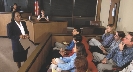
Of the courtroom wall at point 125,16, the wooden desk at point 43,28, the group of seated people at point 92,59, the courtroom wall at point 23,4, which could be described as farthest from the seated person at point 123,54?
the courtroom wall at point 23,4

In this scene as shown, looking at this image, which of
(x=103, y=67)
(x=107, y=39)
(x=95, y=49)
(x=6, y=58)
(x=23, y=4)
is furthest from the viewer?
(x=23, y=4)

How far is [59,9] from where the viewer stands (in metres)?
7.77

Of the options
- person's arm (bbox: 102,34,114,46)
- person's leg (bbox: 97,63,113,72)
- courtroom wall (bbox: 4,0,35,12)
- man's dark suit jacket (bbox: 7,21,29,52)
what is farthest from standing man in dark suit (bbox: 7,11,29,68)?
courtroom wall (bbox: 4,0,35,12)

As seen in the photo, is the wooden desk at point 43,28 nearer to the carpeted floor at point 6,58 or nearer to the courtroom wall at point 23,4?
the carpeted floor at point 6,58

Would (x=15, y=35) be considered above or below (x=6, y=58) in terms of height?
above

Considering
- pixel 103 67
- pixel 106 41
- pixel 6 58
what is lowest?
pixel 6 58

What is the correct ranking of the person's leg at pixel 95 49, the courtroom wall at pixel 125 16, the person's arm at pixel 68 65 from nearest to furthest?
1. the person's arm at pixel 68 65
2. the person's leg at pixel 95 49
3. the courtroom wall at pixel 125 16

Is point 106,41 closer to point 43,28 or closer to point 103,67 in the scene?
Answer: point 103,67

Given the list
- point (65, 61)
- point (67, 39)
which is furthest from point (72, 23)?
point (65, 61)

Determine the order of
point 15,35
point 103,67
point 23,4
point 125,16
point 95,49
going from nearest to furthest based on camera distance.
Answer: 1. point 103,67
2. point 15,35
3. point 95,49
4. point 125,16
5. point 23,4

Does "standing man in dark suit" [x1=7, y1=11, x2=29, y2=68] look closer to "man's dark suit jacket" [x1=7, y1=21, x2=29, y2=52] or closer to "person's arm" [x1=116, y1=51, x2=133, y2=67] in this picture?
"man's dark suit jacket" [x1=7, y1=21, x2=29, y2=52]

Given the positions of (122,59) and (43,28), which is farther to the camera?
(43,28)

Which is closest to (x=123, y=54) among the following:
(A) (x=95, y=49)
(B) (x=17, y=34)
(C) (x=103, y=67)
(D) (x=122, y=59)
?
(D) (x=122, y=59)

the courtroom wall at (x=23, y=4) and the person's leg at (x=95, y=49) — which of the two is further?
the courtroom wall at (x=23, y=4)
